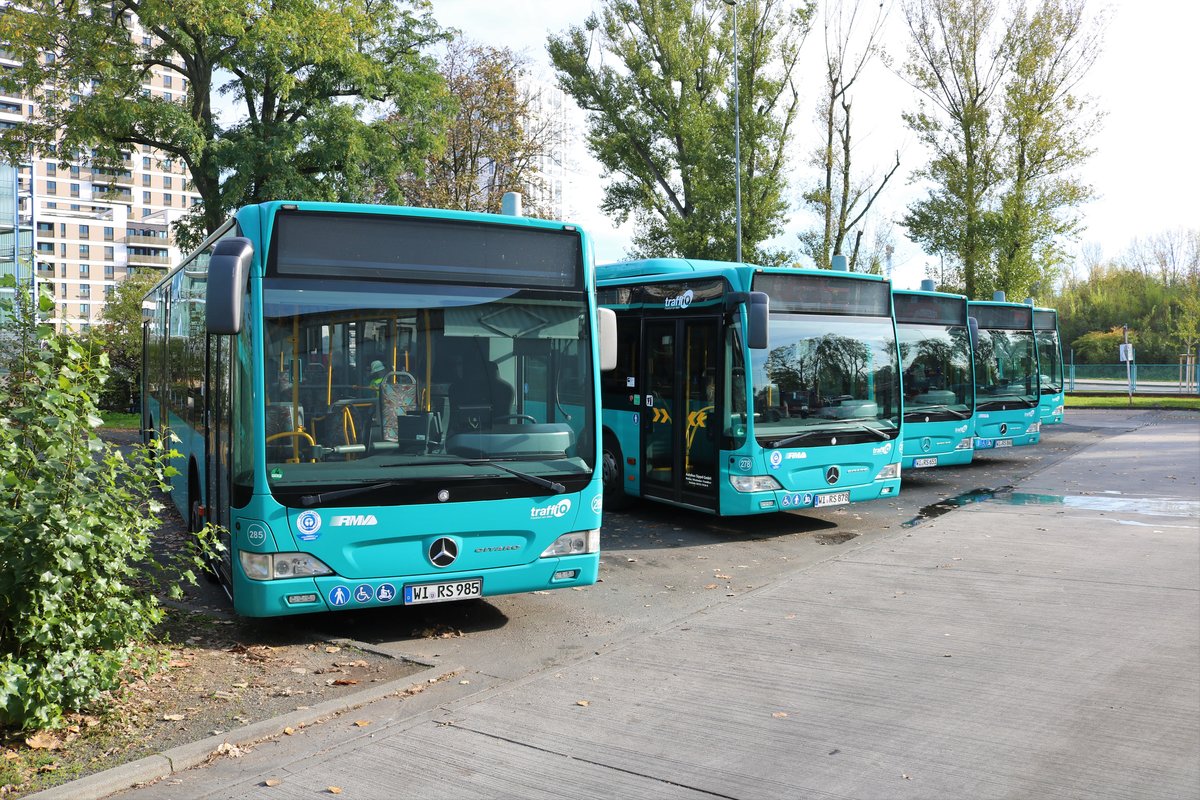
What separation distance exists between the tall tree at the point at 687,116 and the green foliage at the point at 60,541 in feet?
98.7

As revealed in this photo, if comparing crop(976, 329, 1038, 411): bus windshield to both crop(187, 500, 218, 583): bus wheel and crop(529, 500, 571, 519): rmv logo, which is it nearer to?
crop(529, 500, 571, 519): rmv logo

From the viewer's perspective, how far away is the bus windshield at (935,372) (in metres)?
17.0

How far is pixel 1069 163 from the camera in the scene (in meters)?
34.6

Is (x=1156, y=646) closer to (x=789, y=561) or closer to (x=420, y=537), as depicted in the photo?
(x=789, y=561)

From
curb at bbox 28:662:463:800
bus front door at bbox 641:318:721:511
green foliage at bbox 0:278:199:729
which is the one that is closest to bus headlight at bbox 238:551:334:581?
curb at bbox 28:662:463:800

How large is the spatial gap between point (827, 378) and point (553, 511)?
17.8 feet

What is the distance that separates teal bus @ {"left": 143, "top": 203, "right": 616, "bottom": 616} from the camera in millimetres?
6758

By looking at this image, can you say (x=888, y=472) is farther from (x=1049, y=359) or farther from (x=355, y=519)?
(x=1049, y=359)

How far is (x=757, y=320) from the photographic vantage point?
A: 10.8 metres

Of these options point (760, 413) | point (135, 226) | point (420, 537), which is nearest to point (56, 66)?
point (760, 413)

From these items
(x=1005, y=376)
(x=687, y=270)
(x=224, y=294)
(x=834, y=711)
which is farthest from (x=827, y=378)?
(x=1005, y=376)

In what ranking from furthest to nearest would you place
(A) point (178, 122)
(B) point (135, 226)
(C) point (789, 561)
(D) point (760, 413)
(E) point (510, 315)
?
(B) point (135, 226) < (A) point (178, 122) < (D) point (760, 413) < (C) point (789, 561) < (E) point (510, 315)

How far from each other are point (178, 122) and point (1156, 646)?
23.4 metres

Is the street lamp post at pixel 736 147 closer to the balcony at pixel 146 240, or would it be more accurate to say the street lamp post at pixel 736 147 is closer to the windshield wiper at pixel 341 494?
the windshield wiper at pixel 341 494
